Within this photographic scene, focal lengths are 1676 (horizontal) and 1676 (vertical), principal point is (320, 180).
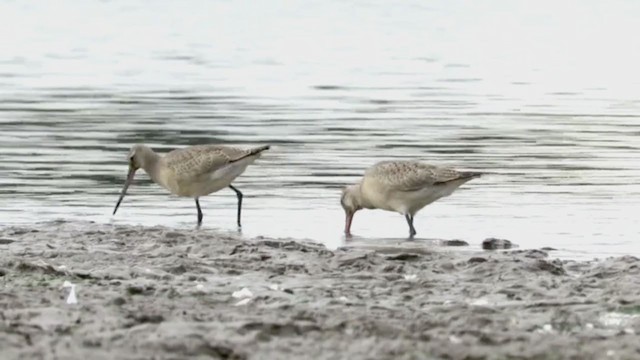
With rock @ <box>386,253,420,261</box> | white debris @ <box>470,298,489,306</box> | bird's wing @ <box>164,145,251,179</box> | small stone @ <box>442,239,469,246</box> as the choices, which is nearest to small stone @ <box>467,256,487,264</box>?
rock @ <box>386,253,420,261</box>

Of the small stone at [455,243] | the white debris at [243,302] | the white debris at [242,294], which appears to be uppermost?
the white debris at [243,302]

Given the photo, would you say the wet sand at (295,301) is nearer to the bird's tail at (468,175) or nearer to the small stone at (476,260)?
the small stone at (476,260)

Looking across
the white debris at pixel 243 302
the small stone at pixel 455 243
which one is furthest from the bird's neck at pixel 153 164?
the white debris at pixel 243 302

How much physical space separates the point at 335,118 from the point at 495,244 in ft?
35.7

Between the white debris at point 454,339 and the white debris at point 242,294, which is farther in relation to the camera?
the white debris at point 242,294

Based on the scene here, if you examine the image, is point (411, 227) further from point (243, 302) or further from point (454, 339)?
point (454, 339)

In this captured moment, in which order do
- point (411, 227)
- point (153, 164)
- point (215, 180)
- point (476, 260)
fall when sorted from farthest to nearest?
point (153, 164), point (215, 180), point (411, 227), point (476, 260)

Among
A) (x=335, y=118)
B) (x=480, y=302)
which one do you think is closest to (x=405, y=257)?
(x=480, y=302)

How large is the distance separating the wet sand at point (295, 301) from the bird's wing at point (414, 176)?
2051 mm

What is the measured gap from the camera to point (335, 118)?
952 inches

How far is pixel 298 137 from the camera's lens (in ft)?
71.6

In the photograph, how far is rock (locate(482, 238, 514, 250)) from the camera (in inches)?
527

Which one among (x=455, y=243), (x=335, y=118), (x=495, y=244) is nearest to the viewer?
(x=495, y=244)

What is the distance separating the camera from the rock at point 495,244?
13.4 metres
